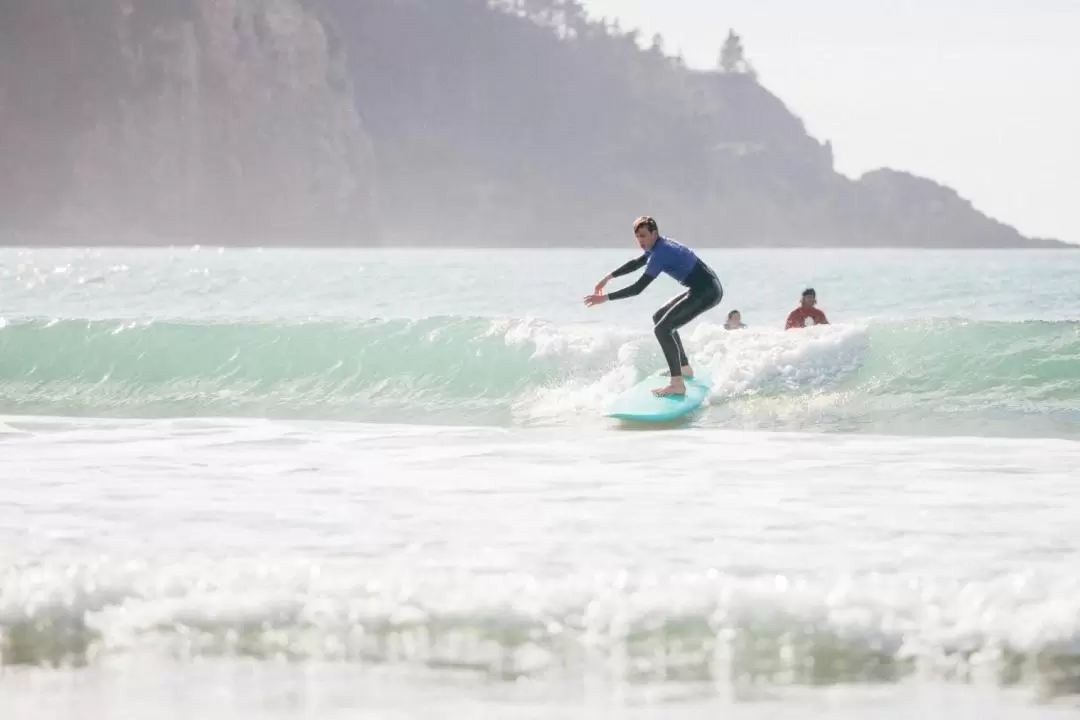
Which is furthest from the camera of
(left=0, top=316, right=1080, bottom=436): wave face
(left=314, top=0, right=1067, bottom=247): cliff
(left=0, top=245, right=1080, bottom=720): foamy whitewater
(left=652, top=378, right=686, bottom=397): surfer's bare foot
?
(left=314, top=0, right=1067, bottom=247): cliff

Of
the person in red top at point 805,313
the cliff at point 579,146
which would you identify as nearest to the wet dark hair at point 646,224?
the person in red top at point 805,313

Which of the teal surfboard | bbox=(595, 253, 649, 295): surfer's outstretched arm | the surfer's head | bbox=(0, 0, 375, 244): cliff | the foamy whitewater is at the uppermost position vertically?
bbox=(0, 0, 375, 244): cliff

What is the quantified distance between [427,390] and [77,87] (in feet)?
285

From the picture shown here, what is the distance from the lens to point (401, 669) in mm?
4539

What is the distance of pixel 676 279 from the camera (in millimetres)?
9195

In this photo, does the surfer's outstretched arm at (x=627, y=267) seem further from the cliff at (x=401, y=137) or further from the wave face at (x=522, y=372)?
the cliff at (x=401, y=137)

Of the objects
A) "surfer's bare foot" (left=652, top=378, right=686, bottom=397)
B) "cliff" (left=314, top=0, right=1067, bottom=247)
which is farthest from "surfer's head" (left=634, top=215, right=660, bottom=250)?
"cliff" (left=314, top=0, right=1067, bottom=247)

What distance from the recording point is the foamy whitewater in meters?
4.40

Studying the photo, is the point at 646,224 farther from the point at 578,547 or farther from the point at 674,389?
the point at 578,547

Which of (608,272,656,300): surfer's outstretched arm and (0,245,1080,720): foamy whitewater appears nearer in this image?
(0,245,1080,720): foamy whitewater

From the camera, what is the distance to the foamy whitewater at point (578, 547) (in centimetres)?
440

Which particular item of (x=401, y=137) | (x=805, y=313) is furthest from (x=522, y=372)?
(x=401, y=137)

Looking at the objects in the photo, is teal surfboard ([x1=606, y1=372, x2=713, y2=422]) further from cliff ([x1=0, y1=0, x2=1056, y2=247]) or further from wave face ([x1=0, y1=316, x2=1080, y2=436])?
cliff ([x1=0, y1=0, x2=1056, y2=247])

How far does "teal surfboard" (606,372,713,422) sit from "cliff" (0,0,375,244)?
3255 inches
